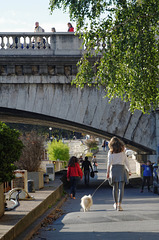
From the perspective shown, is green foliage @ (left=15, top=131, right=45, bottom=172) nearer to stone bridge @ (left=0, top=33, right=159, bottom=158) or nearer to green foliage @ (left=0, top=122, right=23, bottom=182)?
stone bridge @ (left=0, top=33, right=159, bottom=158)

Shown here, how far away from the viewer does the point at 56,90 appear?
2391cm

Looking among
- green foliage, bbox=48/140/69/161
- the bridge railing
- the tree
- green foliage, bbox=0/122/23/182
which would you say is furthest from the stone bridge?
green foliage, bbox=48/140/69/161

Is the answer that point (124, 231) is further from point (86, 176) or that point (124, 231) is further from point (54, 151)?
point (54, 151)

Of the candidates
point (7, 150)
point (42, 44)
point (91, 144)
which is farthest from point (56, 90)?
point (91, 144)

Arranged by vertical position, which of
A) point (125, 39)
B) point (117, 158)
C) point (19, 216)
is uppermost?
point (125, 39)

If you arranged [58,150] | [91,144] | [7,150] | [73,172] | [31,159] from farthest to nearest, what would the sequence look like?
[91,144]
[58,150]
[31,159]
[73,172]
[7,150]

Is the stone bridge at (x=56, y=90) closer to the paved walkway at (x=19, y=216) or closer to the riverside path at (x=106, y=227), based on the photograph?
the paved walkway at (x=19, y=216)

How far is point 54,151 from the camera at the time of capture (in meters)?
62.9

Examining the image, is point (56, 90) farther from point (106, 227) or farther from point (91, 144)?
point (91, 144)

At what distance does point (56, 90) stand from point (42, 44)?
2.07 metres

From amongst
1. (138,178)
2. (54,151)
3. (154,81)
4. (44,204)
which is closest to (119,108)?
(138,178)

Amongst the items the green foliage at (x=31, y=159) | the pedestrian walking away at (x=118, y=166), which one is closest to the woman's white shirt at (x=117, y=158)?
the pedestrian walking away at (x=118, y=166)

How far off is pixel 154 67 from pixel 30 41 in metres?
10.9

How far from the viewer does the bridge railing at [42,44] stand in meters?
23.7
